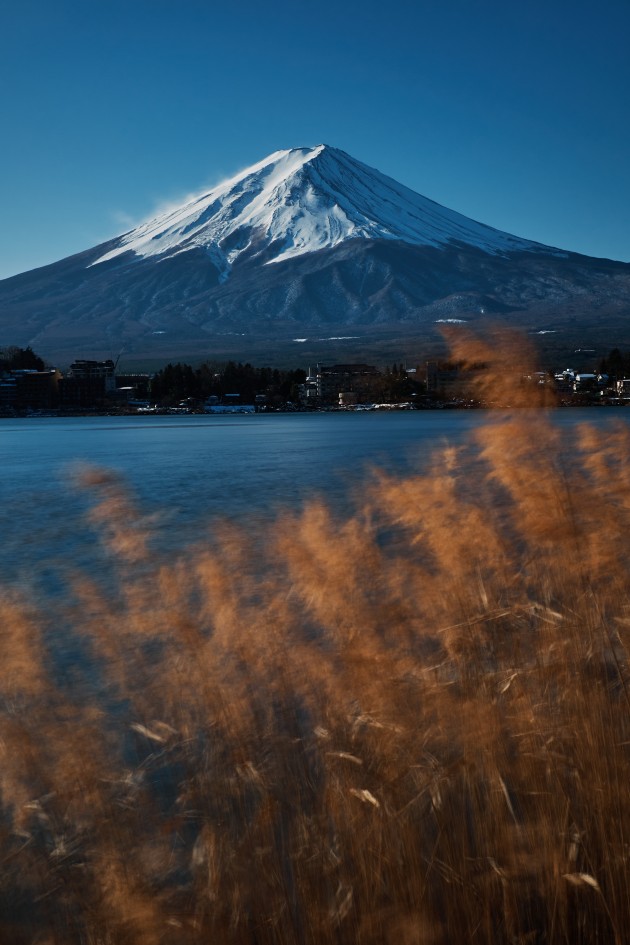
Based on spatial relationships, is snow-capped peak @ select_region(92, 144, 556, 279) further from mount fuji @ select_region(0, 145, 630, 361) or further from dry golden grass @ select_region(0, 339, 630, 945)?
dry golden grass @ select_region(0, 339, 630, 945)

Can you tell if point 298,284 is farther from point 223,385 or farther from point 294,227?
point 223,385

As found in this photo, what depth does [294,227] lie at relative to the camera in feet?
609

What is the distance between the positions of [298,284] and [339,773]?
6714 inches

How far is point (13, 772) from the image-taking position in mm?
2191

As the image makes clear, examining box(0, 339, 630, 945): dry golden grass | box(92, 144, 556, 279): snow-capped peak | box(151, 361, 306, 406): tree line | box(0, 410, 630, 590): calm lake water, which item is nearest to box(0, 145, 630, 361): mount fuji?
box(92, 144, 556, 279): snow-capped peak

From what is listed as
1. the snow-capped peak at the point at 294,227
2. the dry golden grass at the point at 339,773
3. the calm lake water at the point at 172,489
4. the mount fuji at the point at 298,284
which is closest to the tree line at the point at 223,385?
the mount fuji at the point at 298,284

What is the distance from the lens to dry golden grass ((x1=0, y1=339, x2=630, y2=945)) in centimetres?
176

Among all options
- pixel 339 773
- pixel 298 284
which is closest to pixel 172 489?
pixel 339 773

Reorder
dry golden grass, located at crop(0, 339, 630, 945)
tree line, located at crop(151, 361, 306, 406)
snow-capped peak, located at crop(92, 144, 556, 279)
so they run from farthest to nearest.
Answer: snow-capped peak, located at crop(92, 144, 556, 279) < tree line, located at crop(151, 361, 306, 406) < dry golden grass, located at crop(0, 339, 630, 945)

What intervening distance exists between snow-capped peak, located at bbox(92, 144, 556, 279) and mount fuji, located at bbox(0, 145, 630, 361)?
382 mm

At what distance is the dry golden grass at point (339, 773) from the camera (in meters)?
1.76

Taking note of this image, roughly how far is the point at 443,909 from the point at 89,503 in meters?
9.71

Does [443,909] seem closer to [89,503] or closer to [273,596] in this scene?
[273,596]

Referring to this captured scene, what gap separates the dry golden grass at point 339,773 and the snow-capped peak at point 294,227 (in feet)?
584
